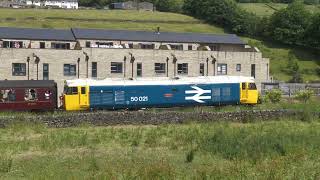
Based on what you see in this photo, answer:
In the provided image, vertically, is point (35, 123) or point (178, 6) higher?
point (178, 6)

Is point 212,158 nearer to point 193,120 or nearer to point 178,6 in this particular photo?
point 193,120

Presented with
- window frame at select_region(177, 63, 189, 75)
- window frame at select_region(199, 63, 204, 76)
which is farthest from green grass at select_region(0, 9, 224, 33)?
window frame at select_region(177, 63, 189, 75)

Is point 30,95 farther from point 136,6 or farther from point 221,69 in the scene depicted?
point 136,6

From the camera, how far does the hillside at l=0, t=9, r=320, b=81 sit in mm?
106625

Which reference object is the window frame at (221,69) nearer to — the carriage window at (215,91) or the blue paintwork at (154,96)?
the blue paintwork at (154,96)

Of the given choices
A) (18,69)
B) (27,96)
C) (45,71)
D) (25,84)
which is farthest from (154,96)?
(18,69)

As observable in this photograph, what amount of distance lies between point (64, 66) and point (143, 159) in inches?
1550

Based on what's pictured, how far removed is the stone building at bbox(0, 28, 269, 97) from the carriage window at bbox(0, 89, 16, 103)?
1454 centimetres

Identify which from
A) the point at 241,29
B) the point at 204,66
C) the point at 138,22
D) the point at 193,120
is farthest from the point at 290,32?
the point at 193,120

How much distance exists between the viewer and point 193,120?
1455 inches

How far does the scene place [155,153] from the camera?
80.2 feet

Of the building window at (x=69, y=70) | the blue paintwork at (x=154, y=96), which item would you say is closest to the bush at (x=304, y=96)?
the blue paintwork at (x=154, y=96)

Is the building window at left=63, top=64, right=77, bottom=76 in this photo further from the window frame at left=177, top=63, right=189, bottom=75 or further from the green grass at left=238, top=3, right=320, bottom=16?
the green grass at left=238, top=3, right=320, bottom=16

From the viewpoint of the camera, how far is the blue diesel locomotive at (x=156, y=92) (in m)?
44.4
